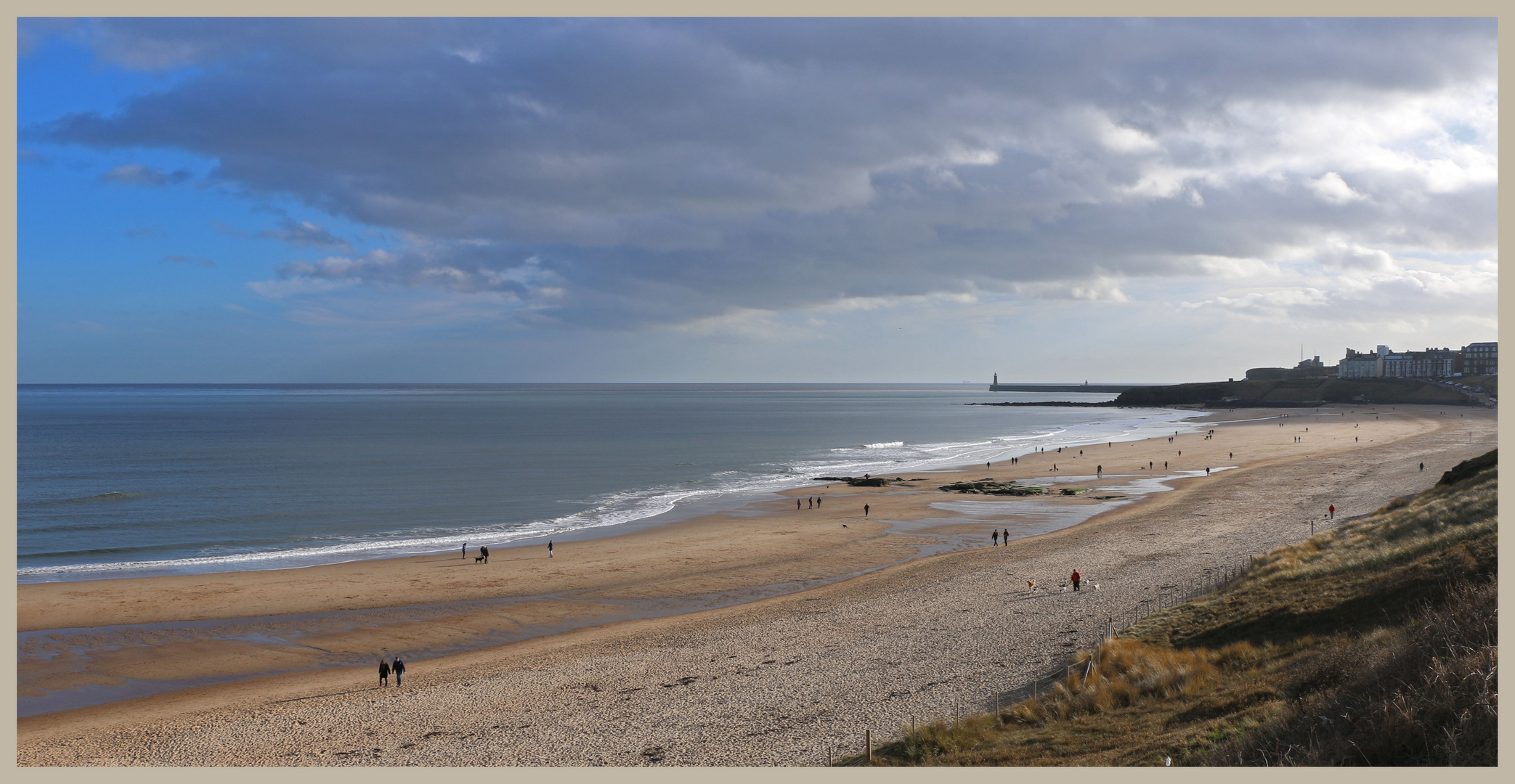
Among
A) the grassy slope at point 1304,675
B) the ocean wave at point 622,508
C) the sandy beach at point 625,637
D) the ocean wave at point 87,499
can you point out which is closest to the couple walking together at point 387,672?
the sandy beach at point 625,637

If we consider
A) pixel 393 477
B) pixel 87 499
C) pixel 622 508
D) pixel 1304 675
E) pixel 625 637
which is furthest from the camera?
pixel 393 477

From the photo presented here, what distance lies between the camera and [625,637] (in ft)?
80.2

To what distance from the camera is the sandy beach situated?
16.9 meters

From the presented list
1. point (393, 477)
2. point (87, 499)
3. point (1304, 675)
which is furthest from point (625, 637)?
point (393, 477)

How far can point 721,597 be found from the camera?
97.9 feet

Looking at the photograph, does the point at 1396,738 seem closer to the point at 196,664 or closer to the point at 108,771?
the point at 108,771

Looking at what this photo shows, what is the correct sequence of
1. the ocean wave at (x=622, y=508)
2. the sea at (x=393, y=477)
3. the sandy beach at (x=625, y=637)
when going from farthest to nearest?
the sea at (x=393, y=477), the ocean wave at (x=622, y=508), the sandy beach at (x=625, y=637)

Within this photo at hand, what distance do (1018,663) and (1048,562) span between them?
13521 millimetres

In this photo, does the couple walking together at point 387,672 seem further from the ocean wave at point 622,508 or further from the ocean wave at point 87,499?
the ocean wave at point 87,499

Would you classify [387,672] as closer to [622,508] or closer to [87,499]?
[622,508]

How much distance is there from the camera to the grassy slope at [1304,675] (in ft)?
28.1

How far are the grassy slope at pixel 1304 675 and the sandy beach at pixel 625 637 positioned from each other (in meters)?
2.29

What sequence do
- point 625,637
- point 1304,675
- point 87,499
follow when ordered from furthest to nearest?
point 87,499 → point 625,637 → point 1304,675

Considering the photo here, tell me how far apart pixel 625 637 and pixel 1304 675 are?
17045 mm
